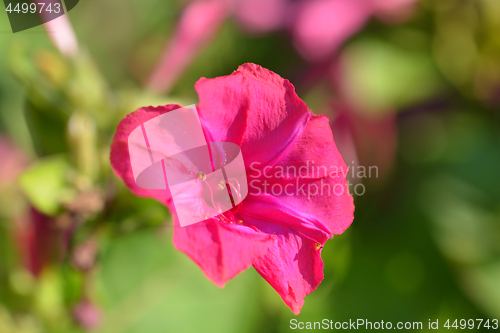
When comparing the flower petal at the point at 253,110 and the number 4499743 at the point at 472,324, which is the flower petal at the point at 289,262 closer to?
the flower petal at the point at 253,110

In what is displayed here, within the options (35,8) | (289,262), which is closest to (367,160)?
(289,262)

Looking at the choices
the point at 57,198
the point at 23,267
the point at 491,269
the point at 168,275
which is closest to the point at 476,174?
the point at 491,269

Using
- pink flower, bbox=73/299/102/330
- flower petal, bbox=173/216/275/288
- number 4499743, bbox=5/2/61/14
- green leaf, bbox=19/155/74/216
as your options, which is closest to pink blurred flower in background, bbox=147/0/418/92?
number 4499743, bbox=5/2/61/14

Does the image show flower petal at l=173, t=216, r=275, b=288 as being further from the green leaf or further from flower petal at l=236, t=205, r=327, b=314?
the green leaf

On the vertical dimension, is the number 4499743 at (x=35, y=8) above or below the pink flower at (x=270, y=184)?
above

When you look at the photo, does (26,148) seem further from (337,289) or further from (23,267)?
(337,289)

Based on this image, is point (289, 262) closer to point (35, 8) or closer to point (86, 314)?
point (86, 314)

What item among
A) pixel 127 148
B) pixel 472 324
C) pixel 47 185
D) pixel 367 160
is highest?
pixel 127 148

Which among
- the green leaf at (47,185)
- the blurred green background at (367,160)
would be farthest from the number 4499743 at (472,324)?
the green leaf at (47,185)
